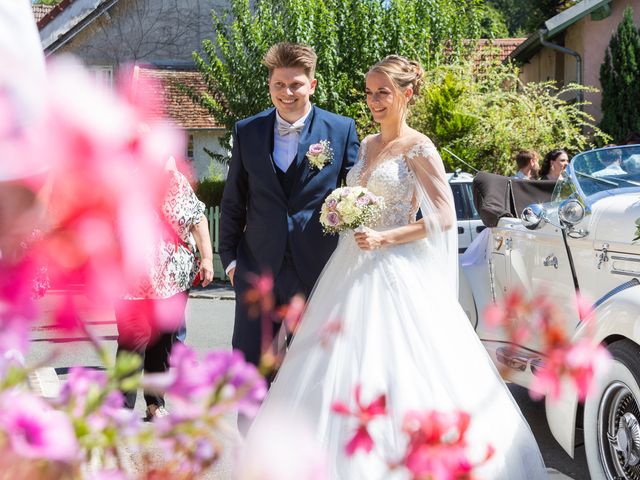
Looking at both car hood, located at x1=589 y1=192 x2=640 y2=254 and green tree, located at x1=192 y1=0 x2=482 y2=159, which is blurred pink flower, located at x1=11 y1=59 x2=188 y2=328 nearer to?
car hood, located at x1=589 y1=192 x2=640 y2=254

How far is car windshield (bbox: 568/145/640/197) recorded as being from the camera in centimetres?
505

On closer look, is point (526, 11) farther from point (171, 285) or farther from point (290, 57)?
point (290, 57)

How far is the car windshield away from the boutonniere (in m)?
1.52

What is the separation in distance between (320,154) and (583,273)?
1.56 m

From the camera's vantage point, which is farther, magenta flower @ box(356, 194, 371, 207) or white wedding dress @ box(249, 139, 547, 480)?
magenta flower @ box(356, 194, 371, 207)

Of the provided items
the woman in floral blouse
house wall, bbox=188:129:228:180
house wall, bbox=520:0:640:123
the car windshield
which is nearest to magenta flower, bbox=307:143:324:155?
the woman in floral blouse

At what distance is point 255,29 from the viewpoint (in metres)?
18.0

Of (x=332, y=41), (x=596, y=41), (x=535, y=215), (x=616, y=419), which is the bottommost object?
(x=616, y=419)

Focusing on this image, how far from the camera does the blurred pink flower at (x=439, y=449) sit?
1063 millimetres

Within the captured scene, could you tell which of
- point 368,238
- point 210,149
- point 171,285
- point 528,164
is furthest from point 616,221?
point 210,149

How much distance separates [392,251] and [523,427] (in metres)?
1.01

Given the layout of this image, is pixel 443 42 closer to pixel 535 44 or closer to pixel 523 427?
pixel 535 44

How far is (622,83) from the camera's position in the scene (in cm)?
2184

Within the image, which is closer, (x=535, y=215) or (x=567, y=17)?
(x=535, y=215)
